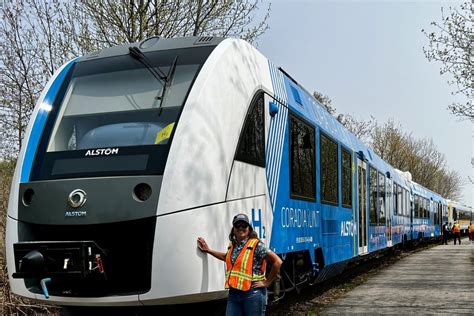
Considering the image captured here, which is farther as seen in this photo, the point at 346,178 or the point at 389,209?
the point at 389,209

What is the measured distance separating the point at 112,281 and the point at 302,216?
3515 millimetres

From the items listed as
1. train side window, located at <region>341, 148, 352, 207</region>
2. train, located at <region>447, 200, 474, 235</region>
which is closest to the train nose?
train side window, located at <region>341, 148, 352, 207</region>

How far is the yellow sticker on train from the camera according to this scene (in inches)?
236

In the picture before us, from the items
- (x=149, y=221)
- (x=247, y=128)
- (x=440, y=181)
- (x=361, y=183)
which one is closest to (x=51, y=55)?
(x=361, y=183)

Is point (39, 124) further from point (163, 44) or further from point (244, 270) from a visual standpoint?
point (244, 270)

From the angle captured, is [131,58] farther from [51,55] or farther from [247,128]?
[51,55]

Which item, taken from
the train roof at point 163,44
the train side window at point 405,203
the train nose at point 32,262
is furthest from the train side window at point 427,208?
the train nose at point 32,262

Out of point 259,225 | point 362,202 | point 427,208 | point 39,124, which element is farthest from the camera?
point 427,208

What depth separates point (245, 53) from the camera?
7.08 meters

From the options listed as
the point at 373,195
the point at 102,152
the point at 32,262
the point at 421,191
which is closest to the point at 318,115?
the point at 102,152

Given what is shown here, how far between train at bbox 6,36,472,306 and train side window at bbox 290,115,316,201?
235 mm

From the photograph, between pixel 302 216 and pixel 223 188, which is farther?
pixel 302 216

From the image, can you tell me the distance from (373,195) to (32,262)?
37.9 feet

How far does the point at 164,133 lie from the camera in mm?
6020
